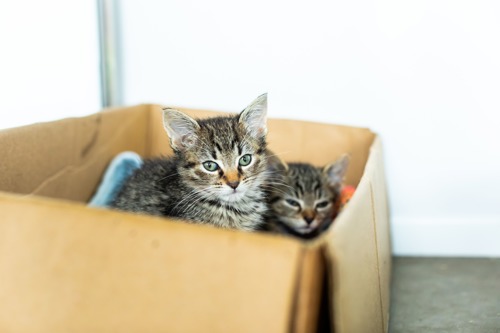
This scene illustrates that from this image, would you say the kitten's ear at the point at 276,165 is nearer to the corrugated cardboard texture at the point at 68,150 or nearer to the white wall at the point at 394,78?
the white wall at the point at 394,78

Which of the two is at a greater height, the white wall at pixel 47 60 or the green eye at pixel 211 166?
the white wall at pixel 47 60

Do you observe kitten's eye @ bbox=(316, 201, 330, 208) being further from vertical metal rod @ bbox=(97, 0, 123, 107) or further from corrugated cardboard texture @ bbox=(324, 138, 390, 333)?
vertical metal rod @ bbox=(97, 0, 123, 107)

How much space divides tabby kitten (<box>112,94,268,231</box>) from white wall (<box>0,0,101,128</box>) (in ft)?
2.41

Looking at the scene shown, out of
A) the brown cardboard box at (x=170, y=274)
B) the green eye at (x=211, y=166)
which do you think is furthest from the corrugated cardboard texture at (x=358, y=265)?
the green eye at (x=211, y=166)

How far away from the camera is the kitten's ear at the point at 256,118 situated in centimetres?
161

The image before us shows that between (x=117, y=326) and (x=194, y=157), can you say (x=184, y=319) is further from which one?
(x=194, y=157)

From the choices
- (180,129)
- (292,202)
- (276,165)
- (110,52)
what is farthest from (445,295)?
(110,52)

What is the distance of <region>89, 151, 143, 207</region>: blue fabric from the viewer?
80.0 inches

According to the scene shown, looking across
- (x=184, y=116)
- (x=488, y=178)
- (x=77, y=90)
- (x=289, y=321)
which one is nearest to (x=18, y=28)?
(x=77, y=90)

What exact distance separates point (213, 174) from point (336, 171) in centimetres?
57

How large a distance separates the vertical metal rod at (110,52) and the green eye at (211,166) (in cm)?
107

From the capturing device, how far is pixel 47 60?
7.25 feet

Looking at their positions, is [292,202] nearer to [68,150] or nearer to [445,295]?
[445,295]

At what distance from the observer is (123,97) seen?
2477 millimetres
